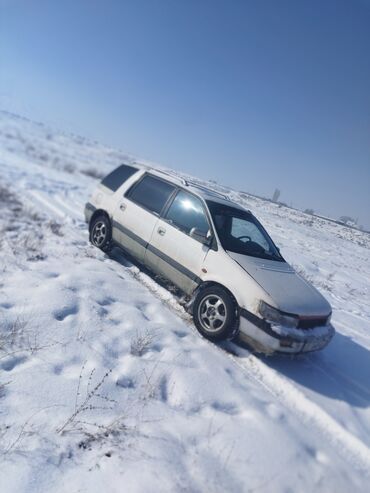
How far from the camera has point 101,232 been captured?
6887 mm

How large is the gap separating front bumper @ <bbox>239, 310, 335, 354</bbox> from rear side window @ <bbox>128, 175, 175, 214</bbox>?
261 cm

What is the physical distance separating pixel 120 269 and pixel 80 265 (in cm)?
77

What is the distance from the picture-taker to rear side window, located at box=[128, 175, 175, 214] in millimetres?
5961

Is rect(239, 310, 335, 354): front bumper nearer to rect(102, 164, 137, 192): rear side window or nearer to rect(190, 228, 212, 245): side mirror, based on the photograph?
rect(190, 228, 212, 245): side mirror

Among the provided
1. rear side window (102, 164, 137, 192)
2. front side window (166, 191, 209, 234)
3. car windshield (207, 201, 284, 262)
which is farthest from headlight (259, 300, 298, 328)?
rear side window (102, 164, 137, 192)

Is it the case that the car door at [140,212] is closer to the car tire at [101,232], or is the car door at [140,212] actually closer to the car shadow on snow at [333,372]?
the car tire at [101,232]

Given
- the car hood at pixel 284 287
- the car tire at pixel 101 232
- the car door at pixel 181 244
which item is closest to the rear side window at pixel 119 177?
the car tire at pixel 101 232

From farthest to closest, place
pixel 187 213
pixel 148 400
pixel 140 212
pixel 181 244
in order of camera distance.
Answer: pixel 140 212 < pixel 187 213 < pixel 181 244 < pixel 148 400

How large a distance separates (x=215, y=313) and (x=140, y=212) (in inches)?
99.3

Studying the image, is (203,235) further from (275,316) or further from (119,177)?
(119,177)

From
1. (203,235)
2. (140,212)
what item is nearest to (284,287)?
(203,235)

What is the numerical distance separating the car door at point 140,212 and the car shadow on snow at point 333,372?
9.37 ft

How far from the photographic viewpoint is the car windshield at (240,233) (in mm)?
5133

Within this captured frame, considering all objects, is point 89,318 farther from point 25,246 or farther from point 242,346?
point 25,246
